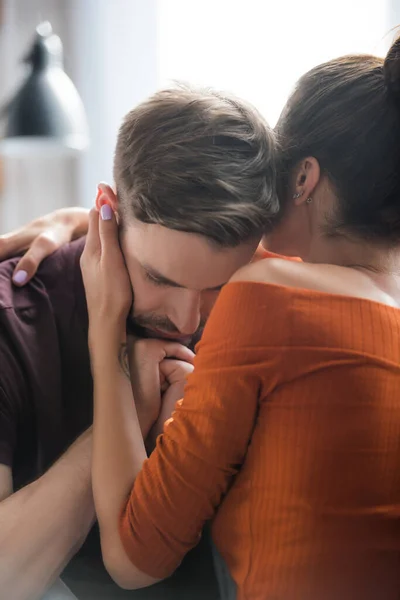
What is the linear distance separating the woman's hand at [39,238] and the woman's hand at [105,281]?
0.32ft

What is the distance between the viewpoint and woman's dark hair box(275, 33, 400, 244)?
856 millimetres

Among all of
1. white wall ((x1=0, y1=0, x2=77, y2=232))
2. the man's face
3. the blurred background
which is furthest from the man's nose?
white wall ((x1=0, y1=0, x2=77, y2=232))

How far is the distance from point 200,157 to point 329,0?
4.24 ft

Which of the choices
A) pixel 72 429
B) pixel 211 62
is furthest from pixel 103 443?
pixel 211 62

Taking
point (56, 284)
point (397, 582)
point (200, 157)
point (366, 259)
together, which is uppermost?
point (200, 157)

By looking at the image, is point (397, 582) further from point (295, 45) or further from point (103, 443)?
point (295, 45)

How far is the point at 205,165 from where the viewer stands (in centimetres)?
90

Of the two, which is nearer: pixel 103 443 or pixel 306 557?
pixel 306 557

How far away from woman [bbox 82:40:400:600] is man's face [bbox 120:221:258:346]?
0.13 meters

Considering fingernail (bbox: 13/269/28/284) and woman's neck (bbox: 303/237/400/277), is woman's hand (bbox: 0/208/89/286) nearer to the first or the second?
fingernail (bbox: 13/269/28/284)

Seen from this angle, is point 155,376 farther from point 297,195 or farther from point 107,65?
point 107,65

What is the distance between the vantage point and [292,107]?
3.04ft

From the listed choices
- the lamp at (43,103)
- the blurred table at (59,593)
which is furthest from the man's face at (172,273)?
the lamp at (43,103)

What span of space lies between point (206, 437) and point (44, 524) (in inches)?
9.8
